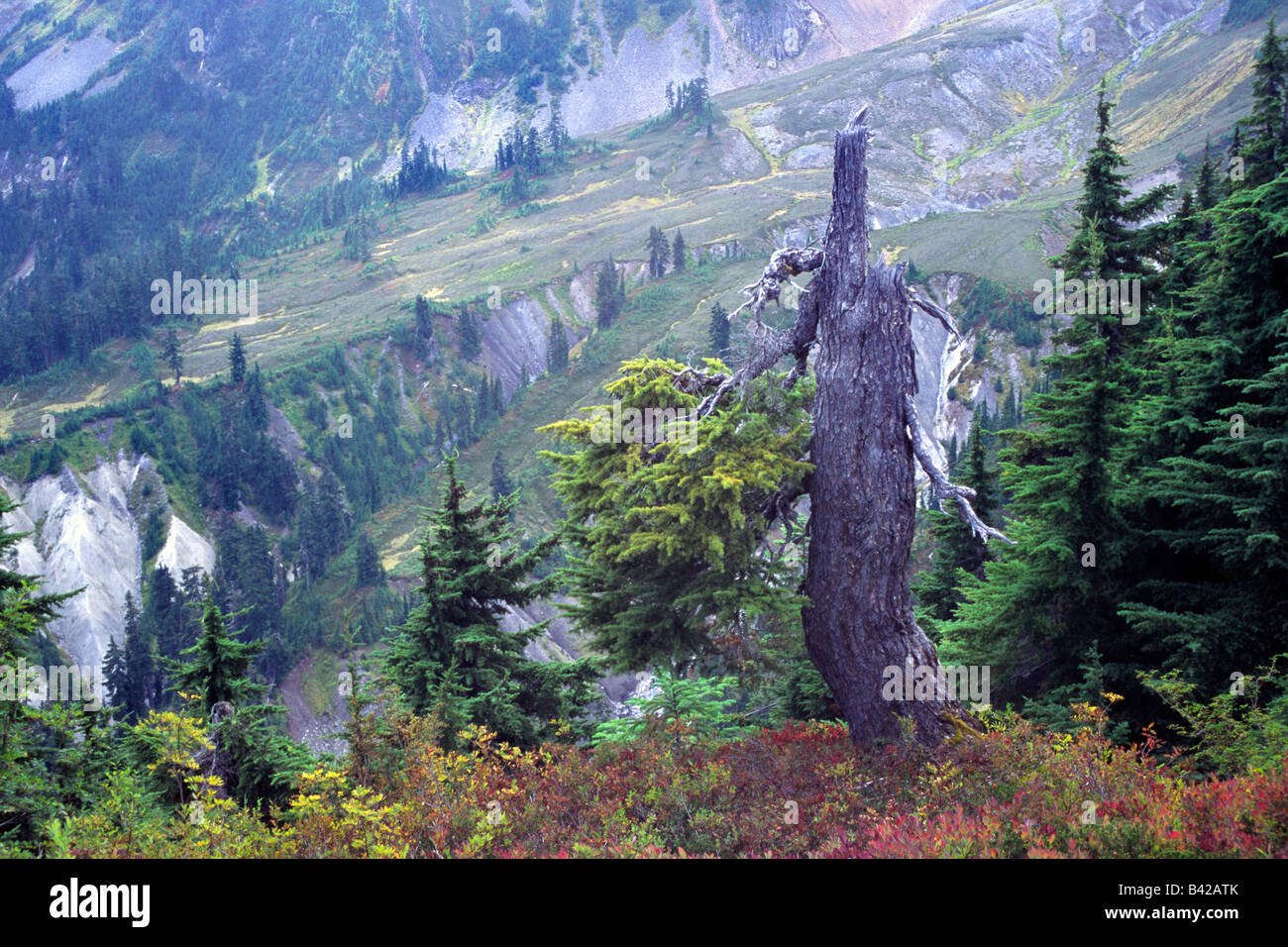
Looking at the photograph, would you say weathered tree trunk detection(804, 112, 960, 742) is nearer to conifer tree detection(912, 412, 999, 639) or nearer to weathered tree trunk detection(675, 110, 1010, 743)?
weathered tree trunk detection(675, 110, 1010, 743)

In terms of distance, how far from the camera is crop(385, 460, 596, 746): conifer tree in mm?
15562

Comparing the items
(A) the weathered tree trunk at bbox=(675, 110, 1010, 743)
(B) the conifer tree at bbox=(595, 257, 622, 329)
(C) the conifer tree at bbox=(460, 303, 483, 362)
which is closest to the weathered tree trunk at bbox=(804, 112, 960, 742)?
(A) the weathered tree trunk at bbox=(675, 110, 1010, 743)

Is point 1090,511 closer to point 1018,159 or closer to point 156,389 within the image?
point 156,389

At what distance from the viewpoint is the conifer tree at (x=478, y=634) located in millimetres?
15562

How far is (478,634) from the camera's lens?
15930 millimetres

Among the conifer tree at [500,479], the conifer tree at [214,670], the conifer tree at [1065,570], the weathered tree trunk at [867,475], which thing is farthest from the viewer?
the conifer tree at [500,479]

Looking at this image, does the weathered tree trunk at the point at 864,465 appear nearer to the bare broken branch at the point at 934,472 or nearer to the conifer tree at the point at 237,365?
the bare broken branch at the point at 934,472

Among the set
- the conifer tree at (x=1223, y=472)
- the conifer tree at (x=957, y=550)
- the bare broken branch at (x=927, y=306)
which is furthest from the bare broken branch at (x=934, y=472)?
the conifer tree at (x=957, y=550)

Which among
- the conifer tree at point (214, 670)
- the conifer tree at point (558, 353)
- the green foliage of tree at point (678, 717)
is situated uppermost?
the conifer tree at point (558, 353)

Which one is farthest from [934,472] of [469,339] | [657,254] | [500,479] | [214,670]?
[657,254]

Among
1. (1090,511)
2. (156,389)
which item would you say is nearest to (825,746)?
(1090,511)

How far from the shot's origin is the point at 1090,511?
1255cm

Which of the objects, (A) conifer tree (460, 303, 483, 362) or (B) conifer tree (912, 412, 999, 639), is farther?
(A) conifer tree (460, 303, 483, 362)

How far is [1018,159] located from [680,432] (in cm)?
14357
